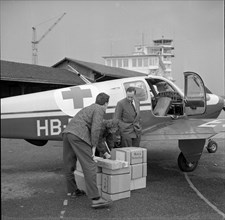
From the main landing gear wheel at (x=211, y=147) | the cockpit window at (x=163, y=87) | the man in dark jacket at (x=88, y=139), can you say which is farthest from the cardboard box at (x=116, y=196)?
the main landing gear wheel at (x=211, y=147)

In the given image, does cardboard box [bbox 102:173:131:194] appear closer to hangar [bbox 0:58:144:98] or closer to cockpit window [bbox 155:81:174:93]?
cockpit window [bbox 155:81:174:93]

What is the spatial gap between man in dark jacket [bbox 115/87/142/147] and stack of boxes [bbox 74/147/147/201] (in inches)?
19.3

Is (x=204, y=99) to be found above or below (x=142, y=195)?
above

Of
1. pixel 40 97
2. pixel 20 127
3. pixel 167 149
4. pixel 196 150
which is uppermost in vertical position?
pixel 40 97

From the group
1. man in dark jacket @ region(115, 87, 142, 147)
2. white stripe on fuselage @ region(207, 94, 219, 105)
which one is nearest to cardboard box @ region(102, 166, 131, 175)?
man in dark jacket @ region(115, 87, 142, 147)

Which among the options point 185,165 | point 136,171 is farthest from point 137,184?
point 185,165

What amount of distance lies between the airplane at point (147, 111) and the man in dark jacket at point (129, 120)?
594 mm

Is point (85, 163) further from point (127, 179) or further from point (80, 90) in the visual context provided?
point (80, 90)

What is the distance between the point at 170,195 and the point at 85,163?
1.71 meters

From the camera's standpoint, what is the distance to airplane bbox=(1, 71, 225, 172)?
17.9ft

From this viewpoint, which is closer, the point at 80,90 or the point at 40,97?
the point at 40,97

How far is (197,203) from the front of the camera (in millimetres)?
4570

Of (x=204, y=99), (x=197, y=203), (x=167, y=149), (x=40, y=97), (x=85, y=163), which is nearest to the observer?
(x=85, y=163)

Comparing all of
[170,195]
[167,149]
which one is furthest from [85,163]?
[167,149]
